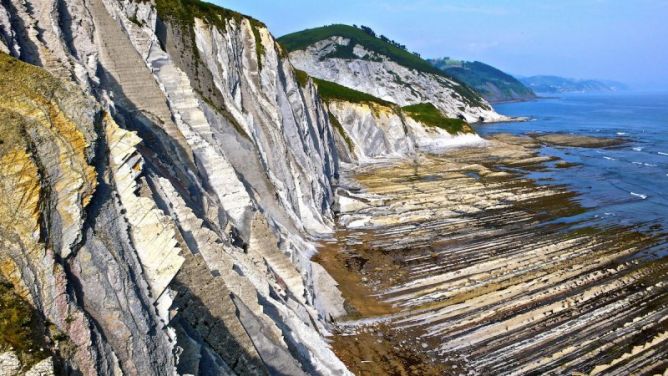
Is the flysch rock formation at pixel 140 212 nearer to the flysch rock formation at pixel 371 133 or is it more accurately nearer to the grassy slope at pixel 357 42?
the flysch rock formation at pixel 371 133

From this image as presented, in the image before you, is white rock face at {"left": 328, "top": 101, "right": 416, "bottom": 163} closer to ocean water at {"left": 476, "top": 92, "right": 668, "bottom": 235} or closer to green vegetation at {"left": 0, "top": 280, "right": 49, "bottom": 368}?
ocean water at {"left": 476, "top": 92, "right": 668, "bottom": 235}

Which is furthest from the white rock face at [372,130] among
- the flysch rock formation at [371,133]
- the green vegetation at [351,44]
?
the green vegetation at [351,44]

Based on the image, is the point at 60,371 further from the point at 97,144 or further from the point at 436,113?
the point at 436,113

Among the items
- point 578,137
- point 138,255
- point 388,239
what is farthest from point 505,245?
point 578,137

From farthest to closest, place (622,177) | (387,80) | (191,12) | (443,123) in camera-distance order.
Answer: (387,80)
(443,123)
(622,177)
(191,12)

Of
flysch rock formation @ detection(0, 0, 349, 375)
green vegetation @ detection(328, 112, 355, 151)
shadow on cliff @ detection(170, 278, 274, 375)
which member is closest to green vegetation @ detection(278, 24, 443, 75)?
green vegetation @ detection(328, 112, 355, 151)

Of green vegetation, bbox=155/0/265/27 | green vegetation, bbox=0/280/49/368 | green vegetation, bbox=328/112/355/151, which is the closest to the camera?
green vegetation, bbox=0/280/49/368

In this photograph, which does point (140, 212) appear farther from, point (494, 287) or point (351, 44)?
point (351, 44)

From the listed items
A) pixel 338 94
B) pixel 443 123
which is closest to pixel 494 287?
pixel 338 94
